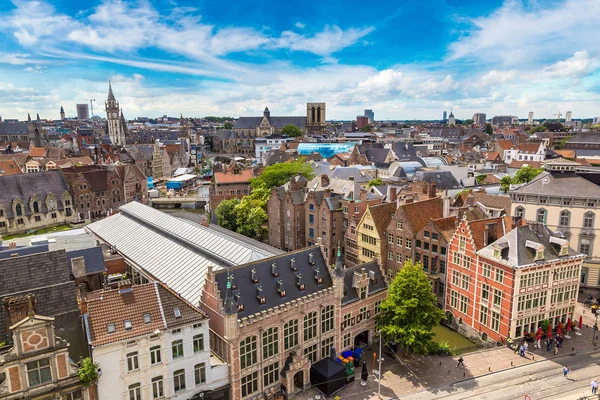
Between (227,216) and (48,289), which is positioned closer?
(48,289)

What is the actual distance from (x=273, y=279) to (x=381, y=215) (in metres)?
29.5

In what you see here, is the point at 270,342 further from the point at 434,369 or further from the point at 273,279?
the point at 434,369

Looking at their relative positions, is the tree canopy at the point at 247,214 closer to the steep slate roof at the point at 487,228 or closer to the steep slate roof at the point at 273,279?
the steep slate roof at the point at 273,279

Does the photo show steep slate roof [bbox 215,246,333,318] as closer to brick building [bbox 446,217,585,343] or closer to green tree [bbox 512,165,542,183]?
brick building [bbox 446,217,585,343]

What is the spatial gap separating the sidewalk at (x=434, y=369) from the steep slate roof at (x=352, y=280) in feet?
24.5

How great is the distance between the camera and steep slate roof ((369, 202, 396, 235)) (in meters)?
67.9

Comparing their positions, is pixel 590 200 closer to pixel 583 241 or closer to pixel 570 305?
pixel 583 241

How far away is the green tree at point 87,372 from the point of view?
33625mm

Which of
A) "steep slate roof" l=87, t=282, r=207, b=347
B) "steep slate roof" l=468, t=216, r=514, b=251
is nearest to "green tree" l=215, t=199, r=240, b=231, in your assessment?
"steep slate roof" l=468, t=216, r=514, b=251

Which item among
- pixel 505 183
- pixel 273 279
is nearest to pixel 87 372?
pixel 273 279

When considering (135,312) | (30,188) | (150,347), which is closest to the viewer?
(150,347)

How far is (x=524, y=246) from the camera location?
170ft

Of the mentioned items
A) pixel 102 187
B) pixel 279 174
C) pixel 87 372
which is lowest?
pixel 87 372

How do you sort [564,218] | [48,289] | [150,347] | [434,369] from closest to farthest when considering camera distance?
[150,347], [48,289], [434,369], [564,218]
